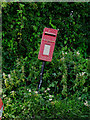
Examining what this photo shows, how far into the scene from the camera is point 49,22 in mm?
4430

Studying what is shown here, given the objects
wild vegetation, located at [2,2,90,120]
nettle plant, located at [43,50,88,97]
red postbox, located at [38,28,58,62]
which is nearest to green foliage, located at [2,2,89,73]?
wild vegetation, located at [2,2,90,120]

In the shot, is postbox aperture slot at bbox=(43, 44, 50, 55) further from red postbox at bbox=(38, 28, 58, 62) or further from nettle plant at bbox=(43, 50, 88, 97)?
nettle plant at bbox=(43, 50, 88, 97)

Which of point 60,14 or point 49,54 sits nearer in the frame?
point 49,54

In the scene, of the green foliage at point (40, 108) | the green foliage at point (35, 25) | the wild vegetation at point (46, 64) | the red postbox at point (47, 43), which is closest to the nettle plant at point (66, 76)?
the wild vegetation at point (46, 64)

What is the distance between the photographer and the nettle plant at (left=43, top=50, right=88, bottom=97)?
151 inches

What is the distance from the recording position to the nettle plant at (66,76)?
3832 mm

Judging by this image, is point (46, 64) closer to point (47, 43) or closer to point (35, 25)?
point (35, 25)

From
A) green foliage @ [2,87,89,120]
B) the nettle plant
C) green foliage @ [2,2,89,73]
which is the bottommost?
green foliage @ [2,87,89,120]

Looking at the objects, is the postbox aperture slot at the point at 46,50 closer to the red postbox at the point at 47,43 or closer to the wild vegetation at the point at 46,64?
the red postbox at the point at 47,43

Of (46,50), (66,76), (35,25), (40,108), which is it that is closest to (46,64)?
(66,76)

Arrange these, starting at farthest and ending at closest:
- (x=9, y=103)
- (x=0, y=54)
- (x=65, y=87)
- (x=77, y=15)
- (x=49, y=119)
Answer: (x=77, y=15), (x=0, y=54), (x=65, y=87), (x=9, y=103), (x=49, y=119)

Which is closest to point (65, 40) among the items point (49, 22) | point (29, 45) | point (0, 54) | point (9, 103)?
point (49, 22)

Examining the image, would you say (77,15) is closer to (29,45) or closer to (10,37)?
(29,45)

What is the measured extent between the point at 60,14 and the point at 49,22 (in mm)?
391
